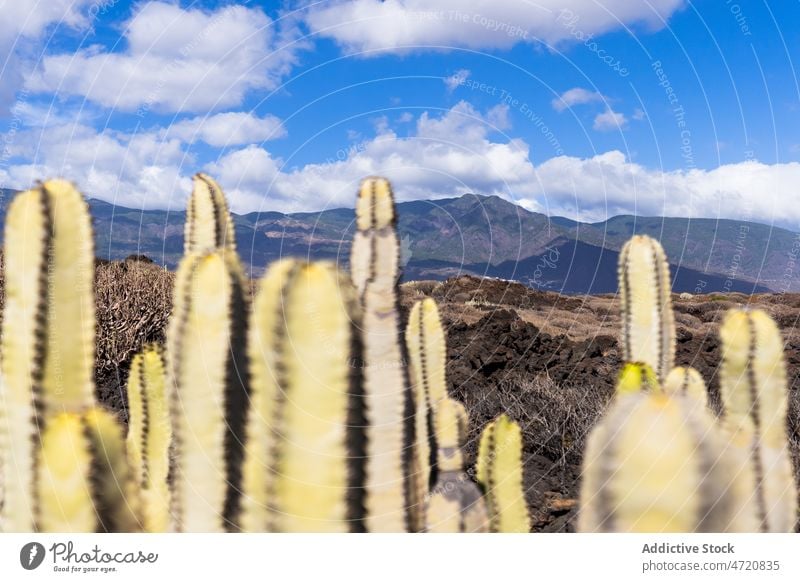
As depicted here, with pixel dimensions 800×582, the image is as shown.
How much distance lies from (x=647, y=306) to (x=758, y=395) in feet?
2.59

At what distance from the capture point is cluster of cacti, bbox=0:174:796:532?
48.4 inches

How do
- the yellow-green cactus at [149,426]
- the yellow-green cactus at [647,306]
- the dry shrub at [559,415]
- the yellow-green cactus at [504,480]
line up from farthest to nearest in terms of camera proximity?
the dry shrub at [559,415], the yellow-green cactus at [647,306], the yellow-green cactus at [504,480], the yellow-green cactus at [149,426]

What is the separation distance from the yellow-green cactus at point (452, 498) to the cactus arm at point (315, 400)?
612 mm

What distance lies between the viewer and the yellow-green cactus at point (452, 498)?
74.3 inches

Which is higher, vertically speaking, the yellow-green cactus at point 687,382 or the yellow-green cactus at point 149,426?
the yellow-green cactus at point 687,382

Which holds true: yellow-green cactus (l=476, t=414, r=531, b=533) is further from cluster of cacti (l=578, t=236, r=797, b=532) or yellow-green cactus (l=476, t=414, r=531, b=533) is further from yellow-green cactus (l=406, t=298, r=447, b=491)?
cluster of cacti (l=578, t=236, r=797, b=532)

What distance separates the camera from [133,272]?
296 inches

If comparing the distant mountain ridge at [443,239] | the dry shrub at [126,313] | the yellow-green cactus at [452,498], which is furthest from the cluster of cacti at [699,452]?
the dry shrub at [126,313]

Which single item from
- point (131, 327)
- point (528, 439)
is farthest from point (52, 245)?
point (131, 327)

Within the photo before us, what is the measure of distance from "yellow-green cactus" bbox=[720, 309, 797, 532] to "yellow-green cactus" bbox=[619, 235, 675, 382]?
2.18ft

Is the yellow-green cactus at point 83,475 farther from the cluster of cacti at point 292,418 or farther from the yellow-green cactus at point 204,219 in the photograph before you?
the yellow-green cactus at point 204,219

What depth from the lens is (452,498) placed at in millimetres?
1946

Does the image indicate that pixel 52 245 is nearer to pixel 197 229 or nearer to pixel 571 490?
pixel 197 229
